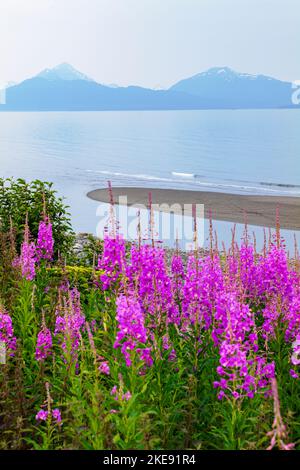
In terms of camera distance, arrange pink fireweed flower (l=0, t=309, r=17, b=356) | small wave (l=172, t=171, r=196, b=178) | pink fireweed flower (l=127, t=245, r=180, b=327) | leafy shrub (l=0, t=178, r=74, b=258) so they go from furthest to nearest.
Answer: small wave (l=172, t=171, r=196, b=178) → leafy shrub (l=0, t=178, r=74, b=258) → pink fireweed flower (l=127, t=245, r=180, b=327) → pink fireweed flower (l=0, t=309, r=17, b=356)

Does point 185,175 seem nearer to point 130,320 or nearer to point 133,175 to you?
point 133,175

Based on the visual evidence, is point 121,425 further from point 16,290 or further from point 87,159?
point 87,159

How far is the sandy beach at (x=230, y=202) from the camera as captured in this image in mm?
32531

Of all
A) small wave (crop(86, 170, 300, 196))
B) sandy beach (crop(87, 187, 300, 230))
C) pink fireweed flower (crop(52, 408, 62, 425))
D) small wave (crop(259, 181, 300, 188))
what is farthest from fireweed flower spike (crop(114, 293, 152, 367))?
small wave (crop(259, 181, 300, 188))

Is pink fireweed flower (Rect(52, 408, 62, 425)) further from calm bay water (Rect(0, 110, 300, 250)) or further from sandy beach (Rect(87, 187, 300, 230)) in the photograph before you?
sandy beach (Rect(87, 187, 300, 230))

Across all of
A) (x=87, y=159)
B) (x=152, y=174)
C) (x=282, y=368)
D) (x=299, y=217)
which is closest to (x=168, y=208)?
(x=299, y=217)

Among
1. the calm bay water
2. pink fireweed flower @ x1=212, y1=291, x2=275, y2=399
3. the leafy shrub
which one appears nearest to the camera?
pink fireweed flower @ x1=212, y1=291, x2=275, y2=399

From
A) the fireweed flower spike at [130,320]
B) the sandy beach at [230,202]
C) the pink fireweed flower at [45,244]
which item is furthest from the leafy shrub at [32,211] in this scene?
the sandy beach at [230,202]

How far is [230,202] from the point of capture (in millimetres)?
37781

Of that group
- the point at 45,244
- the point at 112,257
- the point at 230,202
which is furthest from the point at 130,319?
the point at 230,202

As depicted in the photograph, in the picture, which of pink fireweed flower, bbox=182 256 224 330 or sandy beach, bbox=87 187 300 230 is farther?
sandy beach, bbox=87 187 300 230

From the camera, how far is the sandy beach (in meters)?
32.5
